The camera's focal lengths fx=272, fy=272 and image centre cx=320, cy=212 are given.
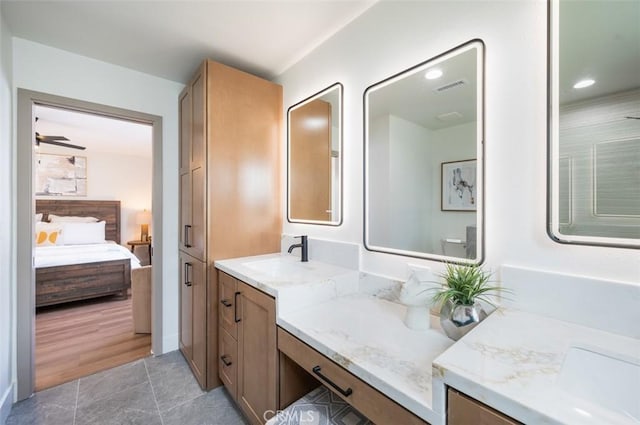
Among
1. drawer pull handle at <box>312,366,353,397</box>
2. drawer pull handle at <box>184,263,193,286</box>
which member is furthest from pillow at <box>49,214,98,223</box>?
drawer pull handle at <box>312,366,353,397</box>

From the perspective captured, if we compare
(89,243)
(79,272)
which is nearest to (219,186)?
(79,272)

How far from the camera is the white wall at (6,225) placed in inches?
61.6

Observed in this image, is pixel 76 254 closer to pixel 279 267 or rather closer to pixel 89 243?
pixel 89 243

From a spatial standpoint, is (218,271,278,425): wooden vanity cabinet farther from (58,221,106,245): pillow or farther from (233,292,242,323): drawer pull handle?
(58,221,106,245): pillow

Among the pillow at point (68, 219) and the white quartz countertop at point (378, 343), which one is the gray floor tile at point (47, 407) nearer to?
the white quartz countertop at point (378, 343)

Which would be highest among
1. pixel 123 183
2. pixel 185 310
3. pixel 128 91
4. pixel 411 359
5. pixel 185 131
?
pixel 128 91

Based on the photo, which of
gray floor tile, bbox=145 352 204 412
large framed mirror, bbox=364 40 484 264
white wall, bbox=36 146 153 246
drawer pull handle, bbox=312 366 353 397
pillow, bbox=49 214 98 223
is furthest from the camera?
white wall, bbox=36 146 153 246

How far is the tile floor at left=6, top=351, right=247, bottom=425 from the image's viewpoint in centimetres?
162

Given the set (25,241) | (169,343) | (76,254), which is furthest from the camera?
(76,254)

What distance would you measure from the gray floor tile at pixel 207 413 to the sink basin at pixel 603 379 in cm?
163

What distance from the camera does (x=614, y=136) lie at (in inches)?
32.2

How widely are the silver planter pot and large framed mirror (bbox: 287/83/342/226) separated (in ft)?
2.84

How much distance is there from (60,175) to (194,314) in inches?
178

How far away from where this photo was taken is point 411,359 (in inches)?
32.9
